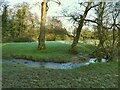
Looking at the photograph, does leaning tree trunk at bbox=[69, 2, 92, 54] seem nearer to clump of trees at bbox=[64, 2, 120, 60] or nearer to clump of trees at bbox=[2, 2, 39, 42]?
clump of trees at bbox=[64, 2, 120, 60]

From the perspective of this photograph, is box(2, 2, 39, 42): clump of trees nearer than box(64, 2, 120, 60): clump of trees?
No

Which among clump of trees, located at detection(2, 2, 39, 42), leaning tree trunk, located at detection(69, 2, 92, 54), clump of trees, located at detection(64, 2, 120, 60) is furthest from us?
clump of trees, located at detection(2, 2, 39, 42)

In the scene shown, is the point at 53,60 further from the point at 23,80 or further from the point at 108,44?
the point at 23,80

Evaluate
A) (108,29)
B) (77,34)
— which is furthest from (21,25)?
(108,29)

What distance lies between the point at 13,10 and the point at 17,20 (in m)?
2.89

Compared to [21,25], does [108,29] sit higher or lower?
higher

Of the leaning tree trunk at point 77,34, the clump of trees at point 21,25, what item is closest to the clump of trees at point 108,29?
the leaning tree trunk at point 77,34

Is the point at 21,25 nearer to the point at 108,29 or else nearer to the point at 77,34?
the point at 77,34

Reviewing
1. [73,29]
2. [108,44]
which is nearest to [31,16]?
[73,29]

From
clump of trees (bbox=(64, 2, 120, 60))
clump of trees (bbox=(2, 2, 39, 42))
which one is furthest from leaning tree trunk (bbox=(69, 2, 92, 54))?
clump of trees (bbox=(2, 2, 39, 42))

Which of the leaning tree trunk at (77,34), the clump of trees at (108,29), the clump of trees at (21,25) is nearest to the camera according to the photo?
the clump of trees at (108,29)

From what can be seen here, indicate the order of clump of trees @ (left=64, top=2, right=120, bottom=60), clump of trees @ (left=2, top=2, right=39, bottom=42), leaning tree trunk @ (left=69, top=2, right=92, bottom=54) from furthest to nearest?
clump of trees @ (left=2, top=2, right=39, bottom=42), leaning tree trunk @ (left=69, top=2, right=92, bottom=54), clump of trees @ (left=64, top=2, right=120, bottom=60)

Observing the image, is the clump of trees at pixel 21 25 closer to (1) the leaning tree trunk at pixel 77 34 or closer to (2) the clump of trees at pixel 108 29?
(1) the leaning tree trunk at pixel 77 34

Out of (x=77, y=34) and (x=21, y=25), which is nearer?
(x=77, y=34)
